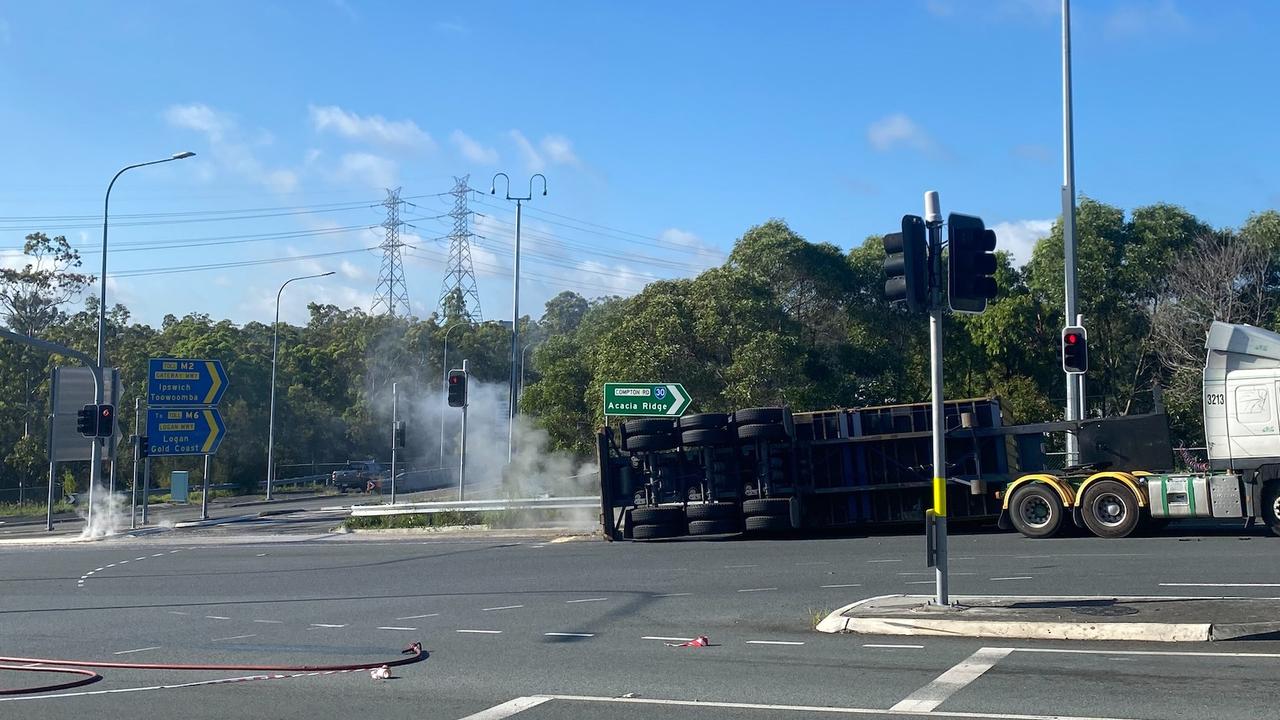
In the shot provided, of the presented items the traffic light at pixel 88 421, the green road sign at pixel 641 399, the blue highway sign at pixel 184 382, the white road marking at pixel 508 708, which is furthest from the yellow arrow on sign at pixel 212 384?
the white road marking at pixel 508 708

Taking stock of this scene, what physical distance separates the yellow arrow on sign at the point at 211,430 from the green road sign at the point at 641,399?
61.4 feet

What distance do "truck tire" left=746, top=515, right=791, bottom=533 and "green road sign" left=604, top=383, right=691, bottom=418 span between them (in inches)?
155

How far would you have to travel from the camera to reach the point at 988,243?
1217cm

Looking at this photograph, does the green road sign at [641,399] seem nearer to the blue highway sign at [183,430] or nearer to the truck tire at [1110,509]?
the truck tire at [1110,509]

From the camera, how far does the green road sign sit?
25.2 m

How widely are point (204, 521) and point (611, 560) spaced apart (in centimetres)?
2272

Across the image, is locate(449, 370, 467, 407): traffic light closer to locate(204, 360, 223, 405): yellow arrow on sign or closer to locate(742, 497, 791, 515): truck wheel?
locate(204, 360, 223, 405): yellow arrow on sign

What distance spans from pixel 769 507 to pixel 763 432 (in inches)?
55.2

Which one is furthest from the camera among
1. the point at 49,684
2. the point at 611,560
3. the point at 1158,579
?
the point at 611,560

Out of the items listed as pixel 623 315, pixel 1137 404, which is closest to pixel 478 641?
pixel 623 315

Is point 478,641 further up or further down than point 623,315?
further down

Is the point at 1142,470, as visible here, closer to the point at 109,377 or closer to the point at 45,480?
the point at 109,377

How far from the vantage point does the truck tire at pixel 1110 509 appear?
1966 cm

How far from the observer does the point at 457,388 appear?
31.9 meters
